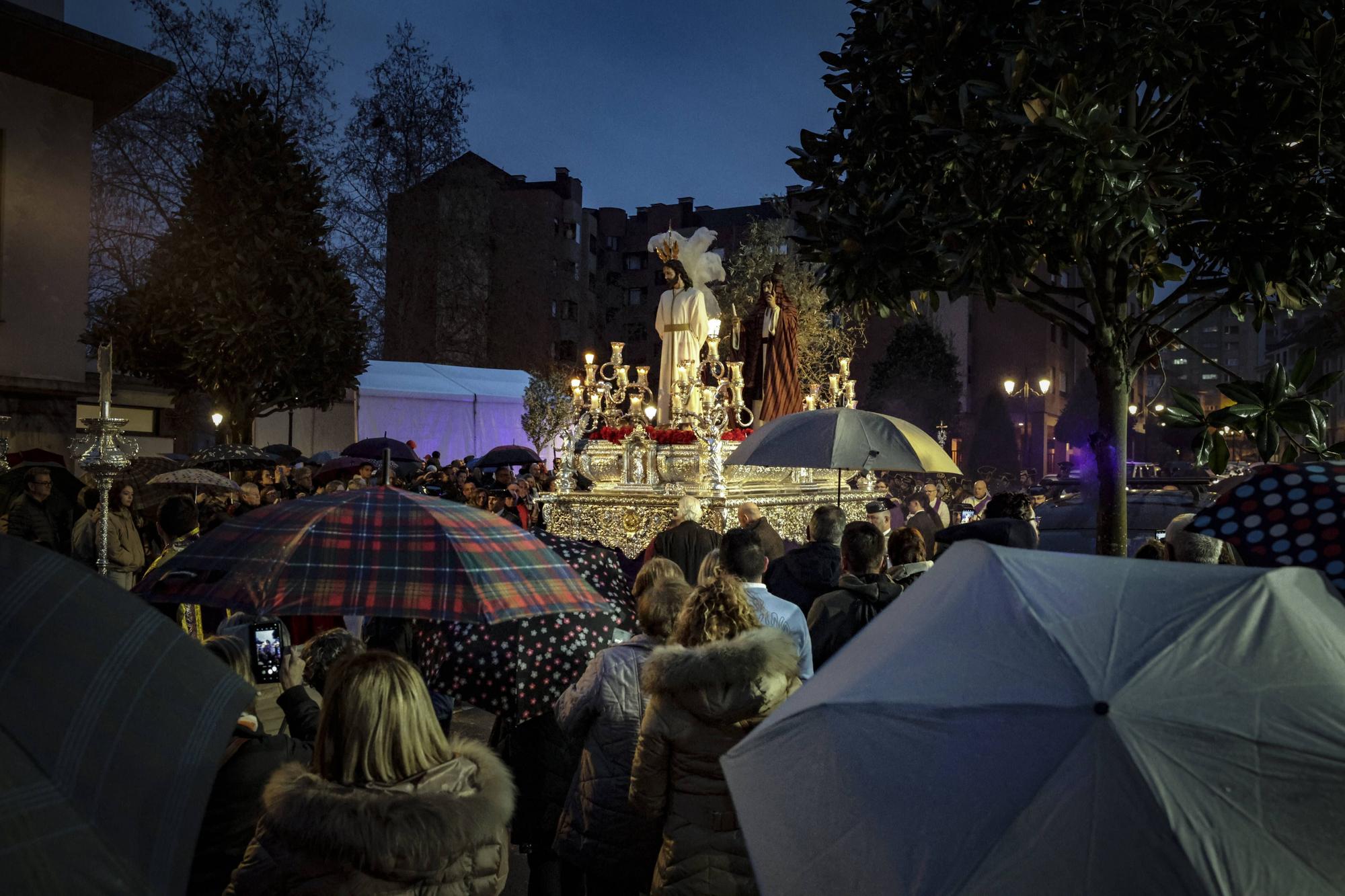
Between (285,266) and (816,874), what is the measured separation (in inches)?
907

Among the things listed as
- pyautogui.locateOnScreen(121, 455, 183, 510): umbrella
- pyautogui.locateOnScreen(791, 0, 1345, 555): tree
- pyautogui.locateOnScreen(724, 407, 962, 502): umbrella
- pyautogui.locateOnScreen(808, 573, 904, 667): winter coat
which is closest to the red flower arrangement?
pyautogui.locateOnScreen(121, 455, 183, 510): umbrella

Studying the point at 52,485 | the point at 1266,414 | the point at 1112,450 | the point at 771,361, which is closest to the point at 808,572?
the point at 1112,450

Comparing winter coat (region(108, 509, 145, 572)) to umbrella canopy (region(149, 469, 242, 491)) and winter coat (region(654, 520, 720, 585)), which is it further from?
winter coat (region(654, 520, 720, 585))

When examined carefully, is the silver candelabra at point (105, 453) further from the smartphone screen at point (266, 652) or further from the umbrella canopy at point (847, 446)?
the umbrella canopy at point (847, 446)

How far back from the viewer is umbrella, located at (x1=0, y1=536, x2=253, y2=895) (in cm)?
142

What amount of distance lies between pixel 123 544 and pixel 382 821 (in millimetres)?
10052

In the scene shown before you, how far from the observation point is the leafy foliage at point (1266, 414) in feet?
16.2

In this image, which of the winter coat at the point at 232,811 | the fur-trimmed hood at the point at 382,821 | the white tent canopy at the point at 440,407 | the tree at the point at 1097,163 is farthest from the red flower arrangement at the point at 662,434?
the white tent canopy at the point at 440,407

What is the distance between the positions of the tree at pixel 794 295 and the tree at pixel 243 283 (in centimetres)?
1358

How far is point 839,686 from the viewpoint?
6.56 feet

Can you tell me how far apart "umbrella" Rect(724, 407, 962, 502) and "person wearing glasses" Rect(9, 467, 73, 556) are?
844 cm

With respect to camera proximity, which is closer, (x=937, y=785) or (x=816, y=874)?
(x=937, y=785)

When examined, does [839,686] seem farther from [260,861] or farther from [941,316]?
[941,316]

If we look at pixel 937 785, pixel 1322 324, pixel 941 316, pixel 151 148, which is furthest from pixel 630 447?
pixel 941 316
